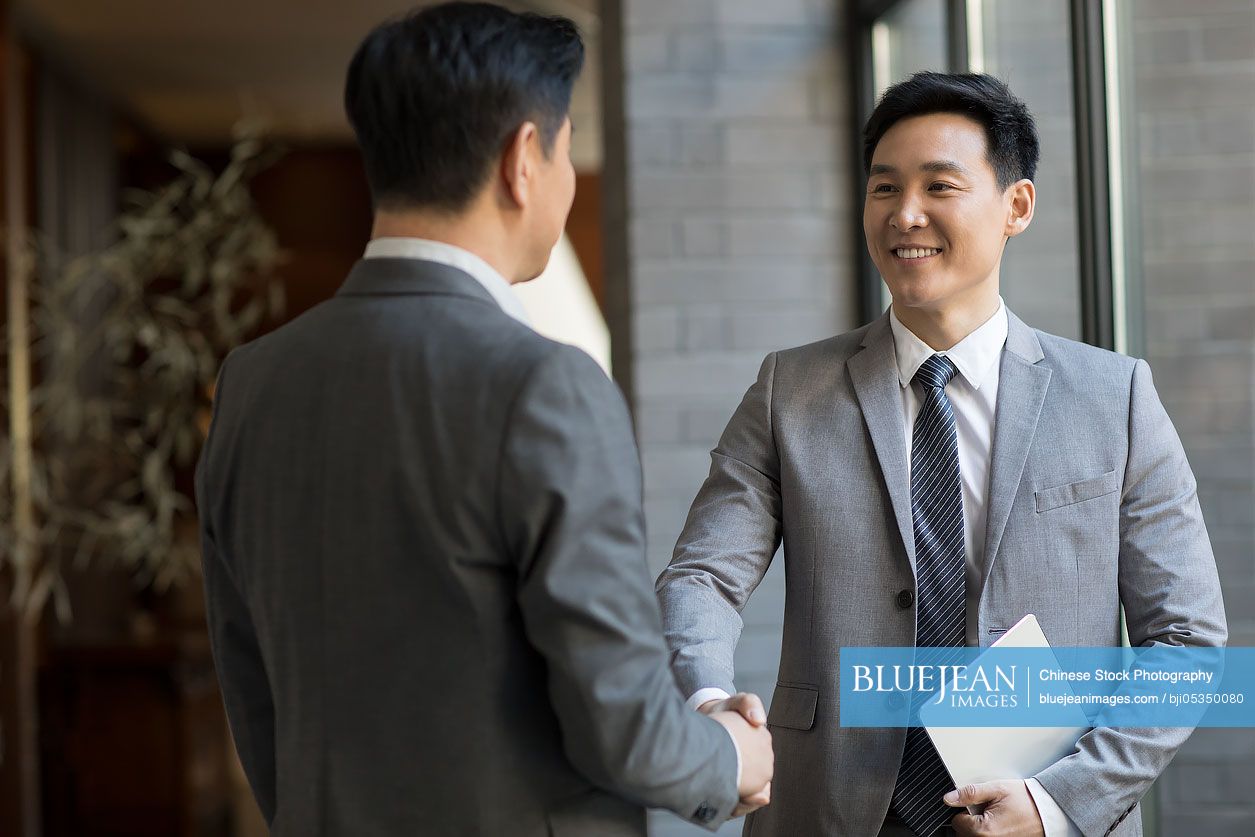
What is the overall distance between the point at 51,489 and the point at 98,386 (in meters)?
1.25

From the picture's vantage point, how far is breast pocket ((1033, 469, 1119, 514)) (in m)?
1.49

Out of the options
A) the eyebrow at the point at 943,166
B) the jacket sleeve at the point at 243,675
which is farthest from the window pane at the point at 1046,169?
the jacket sleeve at the point at 243,675

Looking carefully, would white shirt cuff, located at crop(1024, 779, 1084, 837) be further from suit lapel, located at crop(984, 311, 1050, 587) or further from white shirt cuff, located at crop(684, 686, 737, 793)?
white shirt cuff, located at crop(684, 686, 737, 793)

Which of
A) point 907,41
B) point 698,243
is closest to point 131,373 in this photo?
point 698,243

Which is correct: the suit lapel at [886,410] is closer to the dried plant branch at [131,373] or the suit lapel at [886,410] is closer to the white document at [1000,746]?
the white document at [1000,746]

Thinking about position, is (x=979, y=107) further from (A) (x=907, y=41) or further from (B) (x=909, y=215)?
(A) (x=907, y=41)

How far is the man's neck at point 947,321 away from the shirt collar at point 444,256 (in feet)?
1.91

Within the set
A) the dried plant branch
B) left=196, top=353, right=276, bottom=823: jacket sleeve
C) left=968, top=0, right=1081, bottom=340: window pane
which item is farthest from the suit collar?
the dried plant branch

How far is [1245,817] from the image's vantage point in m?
2.01

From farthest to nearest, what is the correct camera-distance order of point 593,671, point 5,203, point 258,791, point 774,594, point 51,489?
point 51,489
point 5,203
point 774,594
point 258,791
point 593,671

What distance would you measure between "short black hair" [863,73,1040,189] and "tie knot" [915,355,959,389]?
8.5 inches

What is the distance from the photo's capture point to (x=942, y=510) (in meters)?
1.52

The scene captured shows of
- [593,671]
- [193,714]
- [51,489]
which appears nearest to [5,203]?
[51,489]

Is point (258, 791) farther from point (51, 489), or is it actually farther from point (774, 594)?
point (51, 489)
